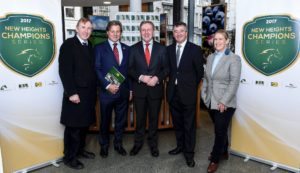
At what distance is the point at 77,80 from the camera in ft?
9.14

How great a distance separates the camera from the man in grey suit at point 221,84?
2.65m

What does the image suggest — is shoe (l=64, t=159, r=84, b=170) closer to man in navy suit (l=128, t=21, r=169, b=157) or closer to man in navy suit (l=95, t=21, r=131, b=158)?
man in navy suit (l=95, t=21, r=131, b=158)

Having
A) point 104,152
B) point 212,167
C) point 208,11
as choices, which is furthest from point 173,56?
point 208,11

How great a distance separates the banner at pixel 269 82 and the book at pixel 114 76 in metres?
1.35

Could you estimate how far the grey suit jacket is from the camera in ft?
8.67

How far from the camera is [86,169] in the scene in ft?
9.66

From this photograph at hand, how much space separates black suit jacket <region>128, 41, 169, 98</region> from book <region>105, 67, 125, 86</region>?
13cm

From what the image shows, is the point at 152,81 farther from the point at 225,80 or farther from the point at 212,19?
the point at 212,19

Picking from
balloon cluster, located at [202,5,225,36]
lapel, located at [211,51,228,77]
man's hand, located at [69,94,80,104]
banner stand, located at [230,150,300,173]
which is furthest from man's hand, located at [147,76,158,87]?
balloon cluster, located at [202,5,225,36]

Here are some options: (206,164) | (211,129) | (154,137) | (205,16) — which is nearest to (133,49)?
(154,137)

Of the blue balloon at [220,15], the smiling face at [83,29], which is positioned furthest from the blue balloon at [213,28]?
the smiling face at [83,29]

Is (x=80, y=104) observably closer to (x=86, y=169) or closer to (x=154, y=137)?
(x=86, y=169)

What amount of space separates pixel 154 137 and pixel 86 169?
86cm

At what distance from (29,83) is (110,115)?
0.96 metres
